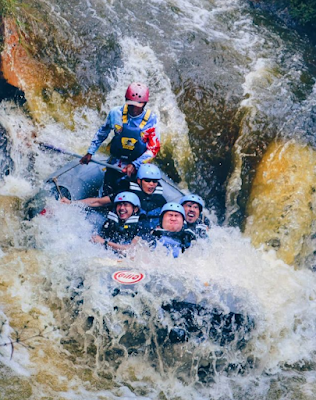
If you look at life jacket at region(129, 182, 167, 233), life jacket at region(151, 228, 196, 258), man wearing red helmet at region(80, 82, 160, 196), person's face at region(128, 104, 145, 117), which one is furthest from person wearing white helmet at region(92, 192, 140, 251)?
person's face at region(128, 104, 145, 117)

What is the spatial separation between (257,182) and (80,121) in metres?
2.80

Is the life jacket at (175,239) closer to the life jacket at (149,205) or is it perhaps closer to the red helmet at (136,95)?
the life jacket at (149,205)

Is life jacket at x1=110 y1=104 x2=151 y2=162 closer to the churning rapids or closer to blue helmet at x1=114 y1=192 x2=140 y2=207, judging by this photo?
blue helmet at x1=114 y1=192 x2=140 y2=207

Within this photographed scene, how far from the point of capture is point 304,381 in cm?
565

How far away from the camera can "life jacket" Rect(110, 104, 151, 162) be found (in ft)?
22.4

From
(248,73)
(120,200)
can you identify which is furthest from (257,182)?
(120,200)

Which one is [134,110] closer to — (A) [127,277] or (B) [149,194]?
(B) [149,194]

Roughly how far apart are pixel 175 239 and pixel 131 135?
1432 millimetres

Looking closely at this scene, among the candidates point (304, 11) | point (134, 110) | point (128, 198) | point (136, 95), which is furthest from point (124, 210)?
point (304, 11)

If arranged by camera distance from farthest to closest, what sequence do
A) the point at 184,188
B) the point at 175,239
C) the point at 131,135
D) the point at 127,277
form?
1. the point at 184,188
2. the point at 131,135
3. the point at 175,239
4. the point at 127,277

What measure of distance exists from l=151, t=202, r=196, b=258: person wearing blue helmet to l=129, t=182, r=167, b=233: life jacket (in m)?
0.19

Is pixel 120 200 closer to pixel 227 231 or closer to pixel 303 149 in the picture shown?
pixel 227 231

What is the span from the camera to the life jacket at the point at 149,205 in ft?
22.1

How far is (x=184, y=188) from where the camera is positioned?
326 inches
